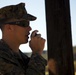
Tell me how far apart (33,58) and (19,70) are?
22 centimetres

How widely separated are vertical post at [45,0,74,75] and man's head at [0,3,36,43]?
12.1 inches

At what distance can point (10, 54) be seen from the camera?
93.0 inches

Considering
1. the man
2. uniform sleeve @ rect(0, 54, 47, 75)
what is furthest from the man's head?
uniform sleeve @ rect(0, 54, 47, 75)

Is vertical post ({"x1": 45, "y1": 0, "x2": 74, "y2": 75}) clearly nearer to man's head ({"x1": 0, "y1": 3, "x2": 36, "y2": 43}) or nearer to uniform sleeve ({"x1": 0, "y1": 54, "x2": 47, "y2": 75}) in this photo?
uniform sleeve ({"x1": 0, "y1": 54, "x2": 47, "y2": 75})

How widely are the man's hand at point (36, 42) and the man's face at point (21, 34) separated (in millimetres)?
63

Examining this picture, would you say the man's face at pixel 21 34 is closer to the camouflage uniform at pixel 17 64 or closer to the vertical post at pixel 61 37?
the camouflage uniform at pixel 17 64

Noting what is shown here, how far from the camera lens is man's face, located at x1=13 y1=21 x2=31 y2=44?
95.4 inches

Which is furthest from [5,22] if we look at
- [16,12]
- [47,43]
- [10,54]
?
[47,43]

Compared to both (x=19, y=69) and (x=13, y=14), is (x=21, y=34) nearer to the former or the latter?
(x=13, y=14)

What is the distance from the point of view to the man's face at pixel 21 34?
7.95 ft

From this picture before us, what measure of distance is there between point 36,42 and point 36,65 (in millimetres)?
Result: 234

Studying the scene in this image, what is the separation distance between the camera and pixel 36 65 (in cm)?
235

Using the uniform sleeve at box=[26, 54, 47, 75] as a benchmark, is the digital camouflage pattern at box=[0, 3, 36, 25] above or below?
above

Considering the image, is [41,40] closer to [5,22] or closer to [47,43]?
[47,43]
